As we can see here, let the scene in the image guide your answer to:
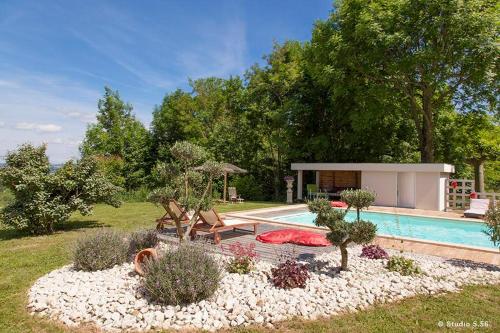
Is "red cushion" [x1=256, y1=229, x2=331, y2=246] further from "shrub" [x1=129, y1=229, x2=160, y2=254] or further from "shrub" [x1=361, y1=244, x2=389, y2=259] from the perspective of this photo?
"shrub" [x1=129, y1=229, x2=160, y2=254]

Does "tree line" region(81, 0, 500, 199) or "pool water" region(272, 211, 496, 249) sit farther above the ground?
"tree line" region(81, 0, 500, 199)

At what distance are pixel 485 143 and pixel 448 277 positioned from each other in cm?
2215

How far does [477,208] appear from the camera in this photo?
13961 millimetres

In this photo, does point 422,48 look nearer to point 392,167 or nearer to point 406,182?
point 392,167

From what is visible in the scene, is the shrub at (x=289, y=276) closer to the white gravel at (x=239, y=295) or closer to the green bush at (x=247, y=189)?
the white gravel at (x=239, y=295)

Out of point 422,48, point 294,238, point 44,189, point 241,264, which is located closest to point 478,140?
point 422,48

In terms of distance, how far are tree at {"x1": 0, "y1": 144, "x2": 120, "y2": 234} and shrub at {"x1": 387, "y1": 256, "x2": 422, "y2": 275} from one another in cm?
856

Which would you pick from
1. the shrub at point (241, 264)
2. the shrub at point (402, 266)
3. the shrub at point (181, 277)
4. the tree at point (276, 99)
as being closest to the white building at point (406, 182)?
the tree at point (276, 99)

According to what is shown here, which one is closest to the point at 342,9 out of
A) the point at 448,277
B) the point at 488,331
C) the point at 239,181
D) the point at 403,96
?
the point at 403,96

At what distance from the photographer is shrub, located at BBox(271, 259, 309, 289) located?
17.2 ft

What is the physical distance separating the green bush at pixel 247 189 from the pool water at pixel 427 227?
8.52 m

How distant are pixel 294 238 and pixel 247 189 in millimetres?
15036

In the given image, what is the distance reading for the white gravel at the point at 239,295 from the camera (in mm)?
4312

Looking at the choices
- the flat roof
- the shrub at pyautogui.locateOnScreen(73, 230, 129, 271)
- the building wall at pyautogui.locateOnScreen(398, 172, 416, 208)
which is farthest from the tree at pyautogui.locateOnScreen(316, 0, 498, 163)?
the shrub at pyautogui.locateOnScreen(73, 230, 129, 271)
